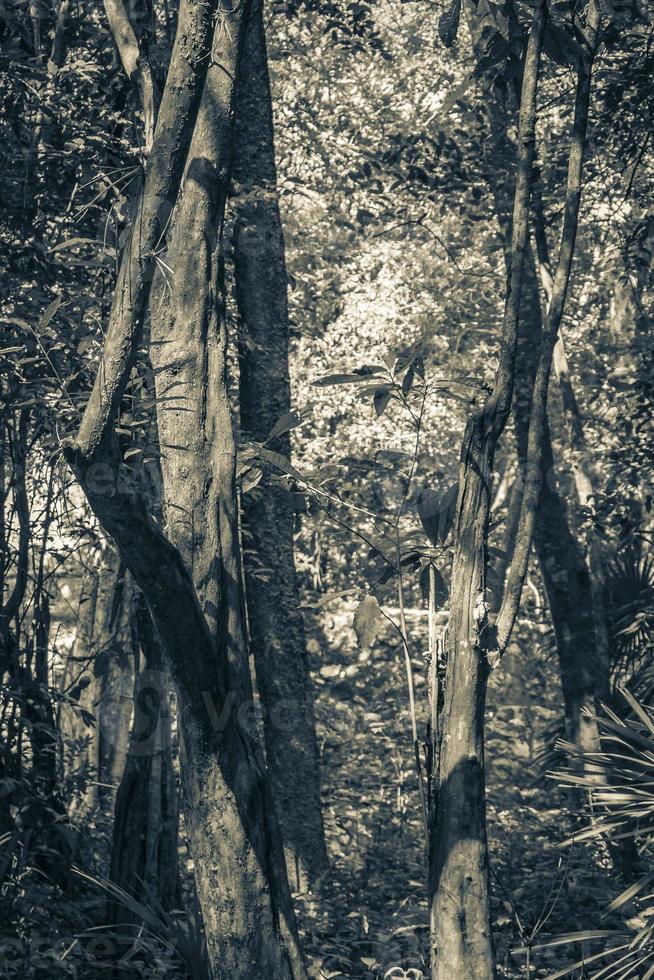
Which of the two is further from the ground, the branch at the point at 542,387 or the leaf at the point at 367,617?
the branch at the point at 542,387

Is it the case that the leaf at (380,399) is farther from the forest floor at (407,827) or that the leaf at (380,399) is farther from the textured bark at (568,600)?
the textured bark at (568,600)

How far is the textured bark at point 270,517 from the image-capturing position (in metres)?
7.70

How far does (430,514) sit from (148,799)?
138 inches

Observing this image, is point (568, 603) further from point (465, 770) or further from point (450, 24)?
point (450, 24)

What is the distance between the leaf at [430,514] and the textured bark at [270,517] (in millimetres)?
3444

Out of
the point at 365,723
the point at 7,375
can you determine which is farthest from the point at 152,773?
the point at 365,723

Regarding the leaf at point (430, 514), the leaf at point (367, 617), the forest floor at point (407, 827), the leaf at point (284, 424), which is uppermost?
the leaf at point (284, 424)

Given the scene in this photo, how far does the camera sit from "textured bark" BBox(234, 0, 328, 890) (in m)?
7.70

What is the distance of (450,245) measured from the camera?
11430 mm

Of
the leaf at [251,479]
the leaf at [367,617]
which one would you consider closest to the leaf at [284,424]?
the leaf at [251,479]

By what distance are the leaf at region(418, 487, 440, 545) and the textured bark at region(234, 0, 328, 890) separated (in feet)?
11.3

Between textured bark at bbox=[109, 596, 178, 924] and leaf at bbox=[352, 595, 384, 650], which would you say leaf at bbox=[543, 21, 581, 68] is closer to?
leaf at bbox=[352, 595, 384, 650]

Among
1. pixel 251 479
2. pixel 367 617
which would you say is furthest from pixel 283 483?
pixel 367 617

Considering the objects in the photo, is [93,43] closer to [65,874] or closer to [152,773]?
[152,773]
